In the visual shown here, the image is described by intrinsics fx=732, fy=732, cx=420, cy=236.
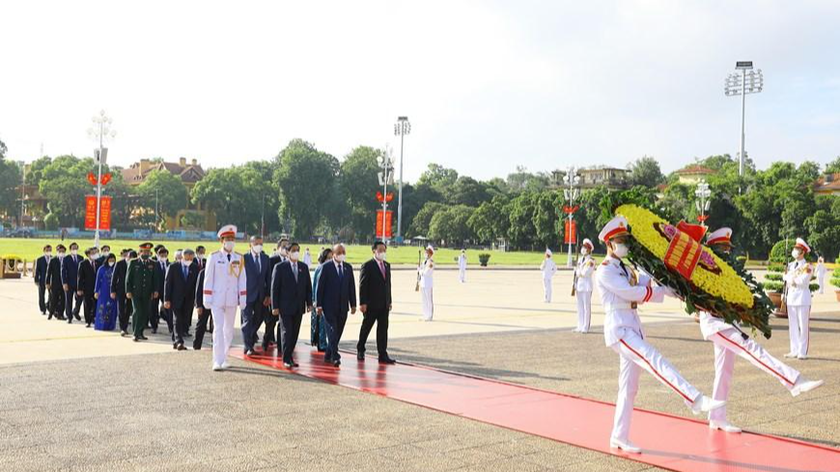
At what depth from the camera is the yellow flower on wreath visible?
6574 mm

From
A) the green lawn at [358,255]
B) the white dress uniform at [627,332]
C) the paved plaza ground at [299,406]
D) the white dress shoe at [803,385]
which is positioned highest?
the white dress uniform at [627,332]

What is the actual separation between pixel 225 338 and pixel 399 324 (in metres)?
6.84

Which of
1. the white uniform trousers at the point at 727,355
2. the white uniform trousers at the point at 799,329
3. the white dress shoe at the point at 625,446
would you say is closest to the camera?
the white dress shoe at the point at 625,446

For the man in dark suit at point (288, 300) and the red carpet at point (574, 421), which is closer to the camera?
the red carpet at point (574, 421)

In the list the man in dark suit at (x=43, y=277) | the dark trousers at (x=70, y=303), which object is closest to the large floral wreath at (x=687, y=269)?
the dark trousers at (x=70, y=303)

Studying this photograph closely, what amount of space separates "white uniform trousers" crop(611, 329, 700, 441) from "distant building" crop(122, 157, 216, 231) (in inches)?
4275

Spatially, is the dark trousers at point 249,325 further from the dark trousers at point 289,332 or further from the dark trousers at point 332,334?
the dark trousers at point 332,334

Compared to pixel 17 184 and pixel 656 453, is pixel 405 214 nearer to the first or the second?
pixel 17 184

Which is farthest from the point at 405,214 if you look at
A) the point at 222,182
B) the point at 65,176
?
the point at 65,176

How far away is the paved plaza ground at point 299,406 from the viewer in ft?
19.6

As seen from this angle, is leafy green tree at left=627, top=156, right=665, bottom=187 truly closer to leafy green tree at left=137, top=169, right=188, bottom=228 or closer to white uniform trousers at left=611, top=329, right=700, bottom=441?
leafy green tree at left=137, top=169, right=188, bottom=228

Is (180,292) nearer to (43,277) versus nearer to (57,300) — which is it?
(57,300)

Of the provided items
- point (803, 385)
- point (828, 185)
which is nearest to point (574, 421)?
point (803, 385)

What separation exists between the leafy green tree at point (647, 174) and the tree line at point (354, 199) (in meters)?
0.16
